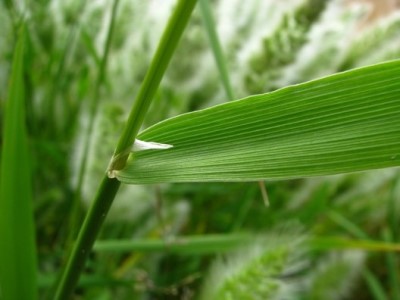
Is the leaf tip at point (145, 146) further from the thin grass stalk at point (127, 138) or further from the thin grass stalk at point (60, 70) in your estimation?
the thin grass stalk at point (60, 70)

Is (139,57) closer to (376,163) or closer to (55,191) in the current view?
(55,191)

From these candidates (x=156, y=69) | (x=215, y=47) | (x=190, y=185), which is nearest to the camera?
(x=156, y=69)

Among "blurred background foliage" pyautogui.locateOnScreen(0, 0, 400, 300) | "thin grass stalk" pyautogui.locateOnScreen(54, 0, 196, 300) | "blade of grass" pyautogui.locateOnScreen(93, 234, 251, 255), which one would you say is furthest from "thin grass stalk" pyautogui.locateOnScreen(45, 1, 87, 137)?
"thin grass stalk" pyautogui.locateOnScreen(54, 0, 196, 300)

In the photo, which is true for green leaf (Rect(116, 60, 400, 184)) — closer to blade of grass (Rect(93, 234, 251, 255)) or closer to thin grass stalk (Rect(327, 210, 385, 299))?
blade of grass (Rect(93, 234, 251, 255))

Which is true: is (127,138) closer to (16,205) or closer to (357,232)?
(16,205)

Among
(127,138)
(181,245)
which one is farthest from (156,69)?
(181,245)

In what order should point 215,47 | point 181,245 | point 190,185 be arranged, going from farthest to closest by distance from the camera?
1. point 190,185
2. point 181,245
3. point 215,47

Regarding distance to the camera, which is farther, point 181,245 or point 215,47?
point 181,245
